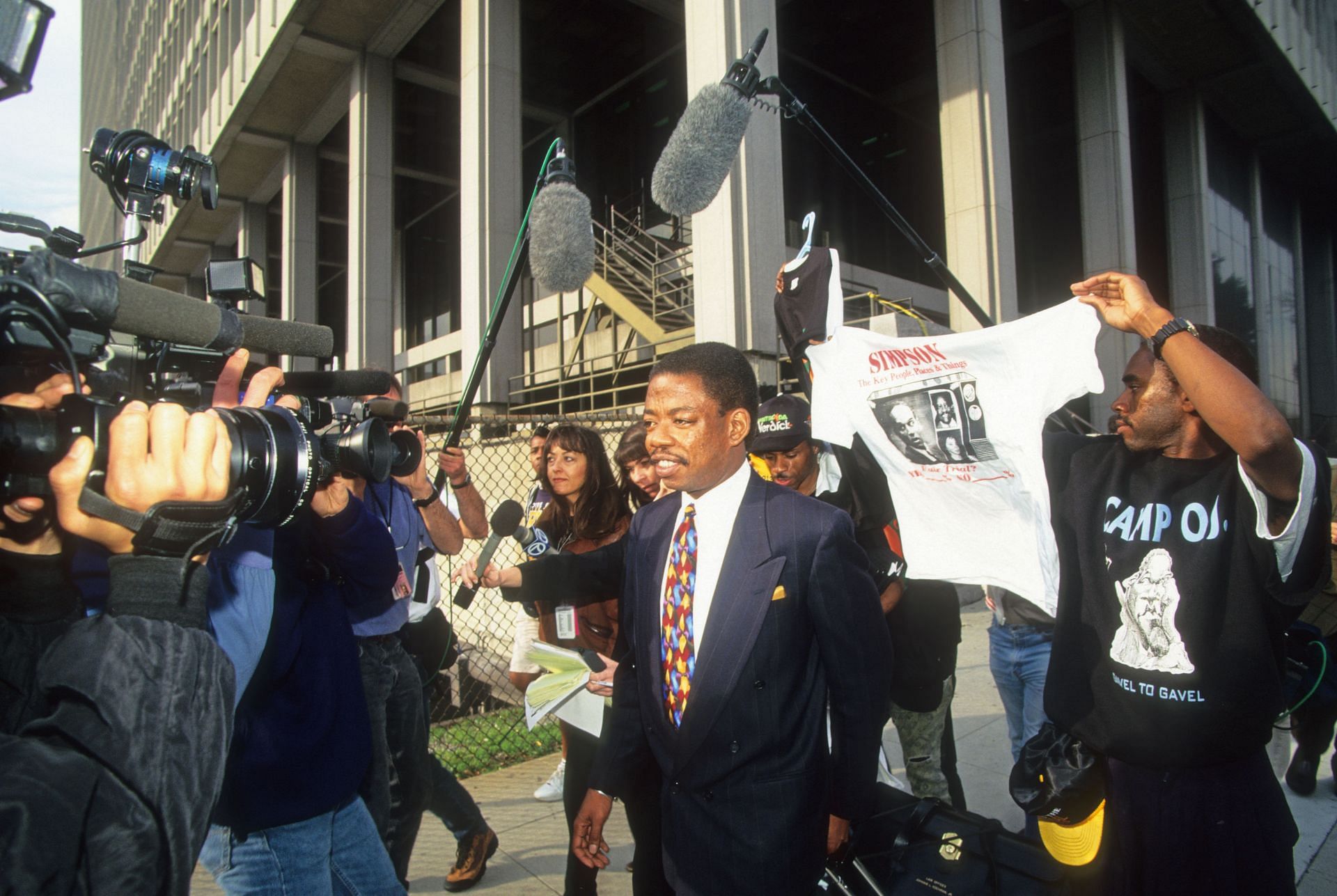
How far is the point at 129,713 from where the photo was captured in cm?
98

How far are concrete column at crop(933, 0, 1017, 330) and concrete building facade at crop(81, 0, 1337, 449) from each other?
40mm

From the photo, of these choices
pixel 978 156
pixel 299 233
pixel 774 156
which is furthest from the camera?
pixel 299 233

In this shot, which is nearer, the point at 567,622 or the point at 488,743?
the point at 567,622

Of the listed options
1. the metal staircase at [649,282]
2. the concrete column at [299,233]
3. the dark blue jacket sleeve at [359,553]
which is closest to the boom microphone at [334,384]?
the dark blue jacket sleeve at [359,553]

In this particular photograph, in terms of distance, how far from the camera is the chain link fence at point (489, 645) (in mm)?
5207

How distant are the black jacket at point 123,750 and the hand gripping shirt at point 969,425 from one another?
7.52ft

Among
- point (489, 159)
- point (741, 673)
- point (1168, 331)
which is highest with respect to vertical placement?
point (489, 159)

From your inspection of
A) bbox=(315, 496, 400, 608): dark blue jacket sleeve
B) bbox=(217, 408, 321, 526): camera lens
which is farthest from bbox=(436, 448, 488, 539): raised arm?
bbox=(217, 408, 321, 526): camera lens

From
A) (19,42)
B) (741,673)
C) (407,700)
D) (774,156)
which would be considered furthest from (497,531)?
(774,156)

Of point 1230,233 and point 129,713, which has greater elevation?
point 1230,233

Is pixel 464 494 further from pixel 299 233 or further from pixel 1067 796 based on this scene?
pixel 299 233

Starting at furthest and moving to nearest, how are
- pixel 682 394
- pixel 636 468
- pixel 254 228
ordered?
pixel 254 228, pixel 636 468, pixel 682 394

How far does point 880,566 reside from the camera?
327 cm

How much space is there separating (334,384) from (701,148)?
2.08 meters
